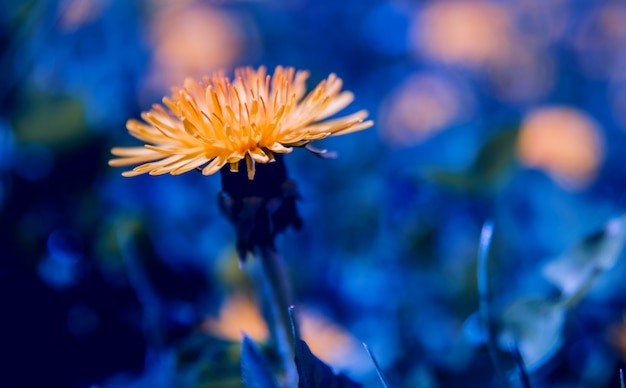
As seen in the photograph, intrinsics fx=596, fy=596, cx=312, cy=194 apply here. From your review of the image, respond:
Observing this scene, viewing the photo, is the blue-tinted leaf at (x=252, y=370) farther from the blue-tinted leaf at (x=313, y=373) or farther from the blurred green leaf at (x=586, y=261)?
the blurred green leaf at (x=586, y=261)

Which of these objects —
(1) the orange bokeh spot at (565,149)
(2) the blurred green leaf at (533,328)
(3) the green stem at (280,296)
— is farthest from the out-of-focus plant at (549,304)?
(1) the orange bokeh spot at (565,149)

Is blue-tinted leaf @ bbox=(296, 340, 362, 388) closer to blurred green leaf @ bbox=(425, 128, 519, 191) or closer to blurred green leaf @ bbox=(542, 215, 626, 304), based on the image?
blurred green leaf @ bbox=(542, 215, 626, 304)

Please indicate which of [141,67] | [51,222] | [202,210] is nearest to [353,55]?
[141,67]

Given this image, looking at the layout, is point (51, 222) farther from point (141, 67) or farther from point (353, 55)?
point (353, 55)

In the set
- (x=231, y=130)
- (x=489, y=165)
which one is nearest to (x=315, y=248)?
(x=489, y=165)

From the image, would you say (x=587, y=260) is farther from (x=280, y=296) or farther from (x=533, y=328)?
(x=280, y=296)

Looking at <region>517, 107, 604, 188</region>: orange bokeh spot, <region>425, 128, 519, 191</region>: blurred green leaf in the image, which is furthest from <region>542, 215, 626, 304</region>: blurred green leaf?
<region>517, 107, 604, 188</region>: orange bokeh spot
